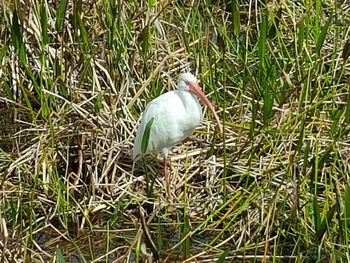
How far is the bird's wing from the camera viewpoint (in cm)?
379

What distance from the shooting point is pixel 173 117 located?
386 centimetres

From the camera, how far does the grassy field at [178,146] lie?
3.24 metres

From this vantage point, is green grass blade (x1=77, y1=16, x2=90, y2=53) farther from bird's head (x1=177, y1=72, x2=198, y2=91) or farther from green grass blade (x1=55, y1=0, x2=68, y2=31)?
bird's head (x1=177, y1=72, x2=198, y2=91)

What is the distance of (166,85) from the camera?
14.0 feet

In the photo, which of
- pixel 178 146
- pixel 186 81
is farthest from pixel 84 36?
pixel 178 146

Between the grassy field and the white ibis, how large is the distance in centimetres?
10

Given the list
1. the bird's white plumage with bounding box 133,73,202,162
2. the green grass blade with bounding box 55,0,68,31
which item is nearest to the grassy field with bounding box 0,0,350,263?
the green grass blade with bounding box 55,0,68,31

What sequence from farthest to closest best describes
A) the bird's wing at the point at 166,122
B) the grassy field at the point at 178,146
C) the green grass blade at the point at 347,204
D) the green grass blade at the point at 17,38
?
the bird's wing at the point at 166,122
the green grass blade at the point at 17,38
the grassy field at the point at 178,146
the green grass blade at the point at 347,204

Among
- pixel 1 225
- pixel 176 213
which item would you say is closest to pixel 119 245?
pixel 176 213

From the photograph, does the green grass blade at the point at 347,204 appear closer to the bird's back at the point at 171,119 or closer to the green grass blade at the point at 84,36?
the bird's back at the point at 171,119

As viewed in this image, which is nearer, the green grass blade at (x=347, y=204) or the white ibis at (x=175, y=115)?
the green grass blade at (x=347, y=204)

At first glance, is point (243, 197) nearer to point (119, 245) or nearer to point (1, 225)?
point (119, 245)

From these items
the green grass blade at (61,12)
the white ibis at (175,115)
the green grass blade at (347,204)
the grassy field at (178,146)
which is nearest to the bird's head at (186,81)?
the white ibis at (175,115)

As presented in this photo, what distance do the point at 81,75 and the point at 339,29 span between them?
1.20 meters
